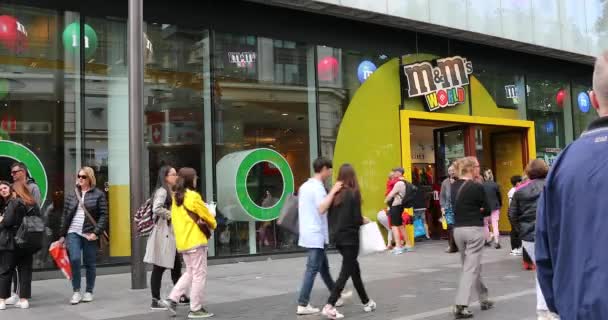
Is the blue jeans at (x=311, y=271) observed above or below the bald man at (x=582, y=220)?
below

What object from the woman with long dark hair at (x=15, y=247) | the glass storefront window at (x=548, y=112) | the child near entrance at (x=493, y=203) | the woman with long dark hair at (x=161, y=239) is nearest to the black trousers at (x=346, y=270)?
the woman with long dark hair at (x=161, y=239)

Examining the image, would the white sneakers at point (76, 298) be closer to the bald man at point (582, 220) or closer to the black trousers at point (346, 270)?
the black trousers at point (346, 270)

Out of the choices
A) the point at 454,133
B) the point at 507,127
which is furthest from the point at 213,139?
the point at 507,127

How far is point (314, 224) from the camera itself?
694 centimetres

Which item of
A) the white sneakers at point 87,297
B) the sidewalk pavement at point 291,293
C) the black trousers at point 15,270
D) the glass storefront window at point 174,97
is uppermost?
the glass storefront window at point 174,97

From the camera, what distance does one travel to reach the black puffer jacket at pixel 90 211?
7.95 meters

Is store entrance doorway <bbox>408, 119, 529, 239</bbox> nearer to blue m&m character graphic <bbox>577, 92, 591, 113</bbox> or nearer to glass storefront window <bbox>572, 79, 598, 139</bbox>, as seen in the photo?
glass storefront window <bbox>572, 79, 598, 139</bbox>

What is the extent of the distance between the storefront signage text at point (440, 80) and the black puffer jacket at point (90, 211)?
30.1 feet

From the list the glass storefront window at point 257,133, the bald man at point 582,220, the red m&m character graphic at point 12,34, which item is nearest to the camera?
the bald man at point 582,220

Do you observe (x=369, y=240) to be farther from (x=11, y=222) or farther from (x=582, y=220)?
(x=582, y=220)

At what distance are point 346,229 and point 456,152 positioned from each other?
36.1 feet

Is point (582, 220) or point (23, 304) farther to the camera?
point (23, 304)

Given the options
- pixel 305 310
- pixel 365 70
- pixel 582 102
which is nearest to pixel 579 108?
pixel 582 102

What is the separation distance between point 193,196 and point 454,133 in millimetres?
11484
